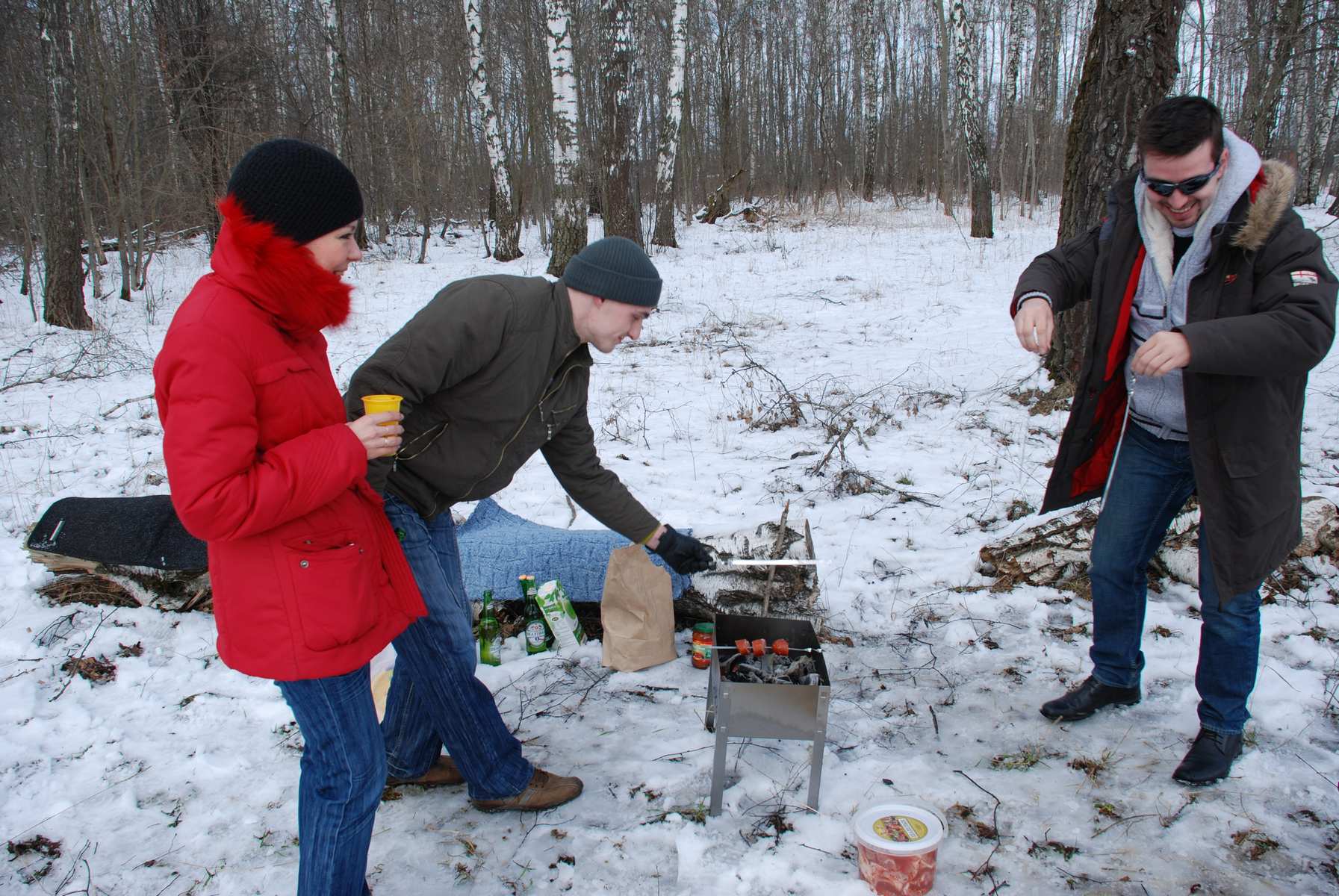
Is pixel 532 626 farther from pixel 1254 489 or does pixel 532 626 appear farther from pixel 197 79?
pixel 197 79

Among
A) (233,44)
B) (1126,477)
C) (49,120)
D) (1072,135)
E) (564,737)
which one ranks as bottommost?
(564,737)

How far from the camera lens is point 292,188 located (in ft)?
5.45

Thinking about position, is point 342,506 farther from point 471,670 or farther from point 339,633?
point 471,670

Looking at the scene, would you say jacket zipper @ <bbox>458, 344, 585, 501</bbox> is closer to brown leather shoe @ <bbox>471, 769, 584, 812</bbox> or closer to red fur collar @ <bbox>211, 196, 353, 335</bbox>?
red fur collar @ <bbox>211, 196, 353, 335</bbox>

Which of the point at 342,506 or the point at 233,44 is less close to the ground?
the point at 233,44

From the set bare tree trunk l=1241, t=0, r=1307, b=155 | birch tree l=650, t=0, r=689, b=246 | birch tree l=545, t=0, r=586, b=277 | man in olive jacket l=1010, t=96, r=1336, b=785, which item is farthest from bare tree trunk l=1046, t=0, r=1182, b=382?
birch tree l=650, t=0, r=689, b=246

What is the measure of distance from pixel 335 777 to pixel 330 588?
47 centimetres

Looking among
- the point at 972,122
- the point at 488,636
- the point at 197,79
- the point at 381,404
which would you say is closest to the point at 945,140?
the point at 972,122

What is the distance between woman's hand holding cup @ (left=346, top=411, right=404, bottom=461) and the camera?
1.72m

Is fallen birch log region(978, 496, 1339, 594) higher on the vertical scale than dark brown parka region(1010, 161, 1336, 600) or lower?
lower

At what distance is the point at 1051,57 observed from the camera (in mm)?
23359

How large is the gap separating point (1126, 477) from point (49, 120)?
12183mm

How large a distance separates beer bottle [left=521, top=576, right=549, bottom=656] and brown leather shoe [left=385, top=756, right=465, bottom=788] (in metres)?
0.86

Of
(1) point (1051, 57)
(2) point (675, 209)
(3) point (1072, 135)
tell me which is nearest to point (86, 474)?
(3) point (1072, 135)
